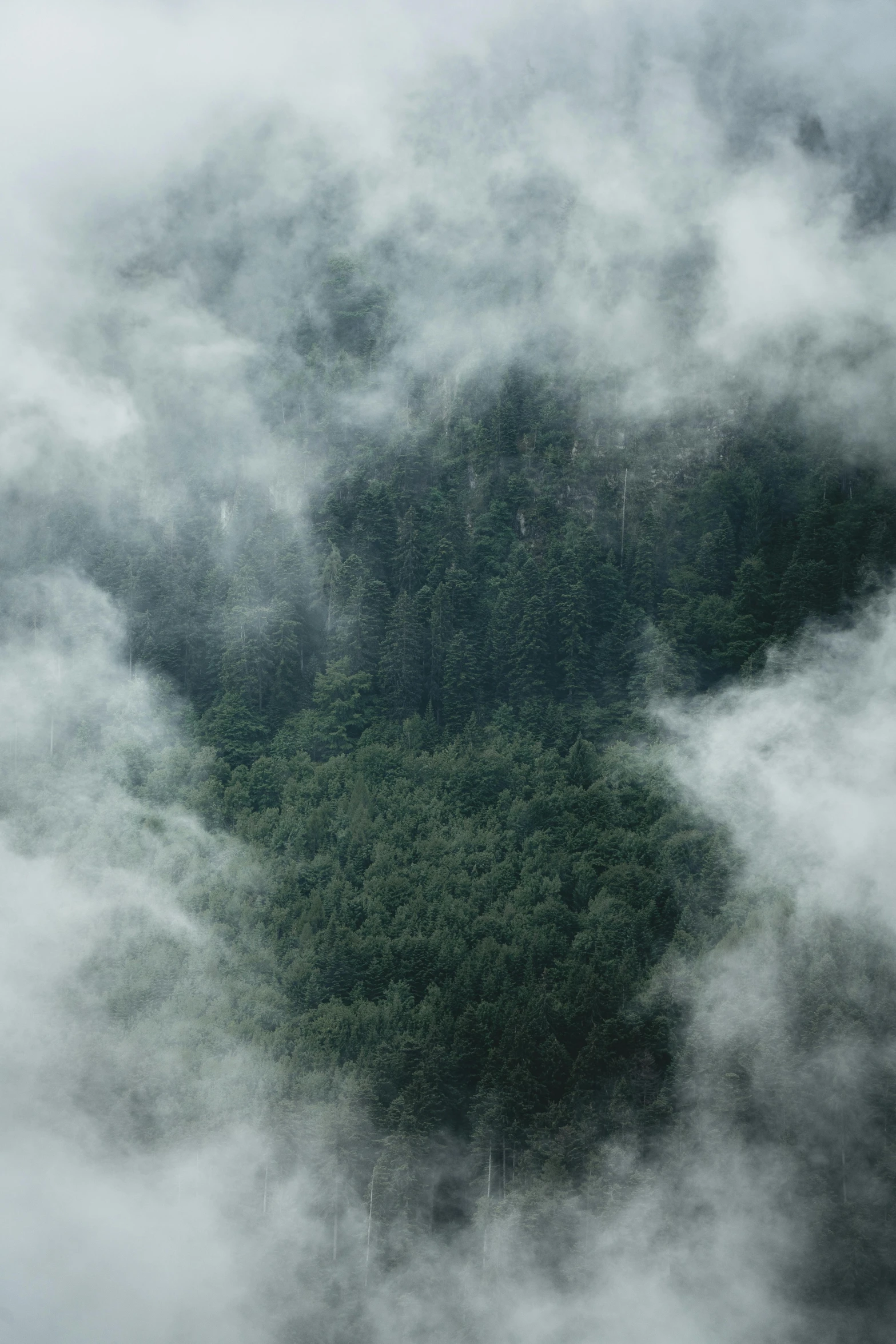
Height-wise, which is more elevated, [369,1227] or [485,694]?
[485,694]

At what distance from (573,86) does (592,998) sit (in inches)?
4244

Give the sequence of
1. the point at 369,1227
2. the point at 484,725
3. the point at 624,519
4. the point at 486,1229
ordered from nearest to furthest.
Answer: the point at 486,1229 → the point at 369,1227 → the point at 484,725 → the point at 624,519

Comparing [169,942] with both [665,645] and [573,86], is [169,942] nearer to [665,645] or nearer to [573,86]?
[665,645]

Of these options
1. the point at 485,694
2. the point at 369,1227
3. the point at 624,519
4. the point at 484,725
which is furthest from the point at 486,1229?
the point at 624,519

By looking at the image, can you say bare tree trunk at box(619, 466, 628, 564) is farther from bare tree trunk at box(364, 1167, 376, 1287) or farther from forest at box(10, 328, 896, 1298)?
bare tree trunk at box(364, 1167, 376, 1287)

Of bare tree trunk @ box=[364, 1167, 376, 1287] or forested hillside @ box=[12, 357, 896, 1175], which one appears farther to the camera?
forested hillside @ box=[12, 357, 896, 1175]

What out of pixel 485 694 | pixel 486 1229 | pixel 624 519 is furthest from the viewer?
pixel 624 519

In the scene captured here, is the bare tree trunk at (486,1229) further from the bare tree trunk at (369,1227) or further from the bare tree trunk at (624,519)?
the bare tree trunk at (624,519)


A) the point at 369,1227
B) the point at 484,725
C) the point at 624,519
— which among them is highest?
the point at 624,519

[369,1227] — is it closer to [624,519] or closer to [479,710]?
[479,710]

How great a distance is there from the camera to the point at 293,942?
91000mm

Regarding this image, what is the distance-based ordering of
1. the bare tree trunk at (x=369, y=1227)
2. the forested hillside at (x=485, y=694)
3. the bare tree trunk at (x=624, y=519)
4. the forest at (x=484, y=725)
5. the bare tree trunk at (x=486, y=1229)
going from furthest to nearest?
the bare tree trunk at (x=624, y=519) → the forested hillside at (x=485, y=694) → the forest at (x=484, y=725) → the bare tree trunk at (x=369, y=1227) → the bare tree trunk at (x=486, y=1229)

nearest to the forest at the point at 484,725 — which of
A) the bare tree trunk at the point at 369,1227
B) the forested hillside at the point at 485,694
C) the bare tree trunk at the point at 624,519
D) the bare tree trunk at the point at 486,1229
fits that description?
the forested hillside at the point at 485,694

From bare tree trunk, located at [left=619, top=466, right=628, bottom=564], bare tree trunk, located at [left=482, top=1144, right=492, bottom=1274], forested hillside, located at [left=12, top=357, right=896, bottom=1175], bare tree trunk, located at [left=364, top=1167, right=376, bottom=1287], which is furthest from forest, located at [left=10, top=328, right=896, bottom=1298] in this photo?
bare tree trunk, located at [left=482, top=1144, right=492, bottom=1274]
